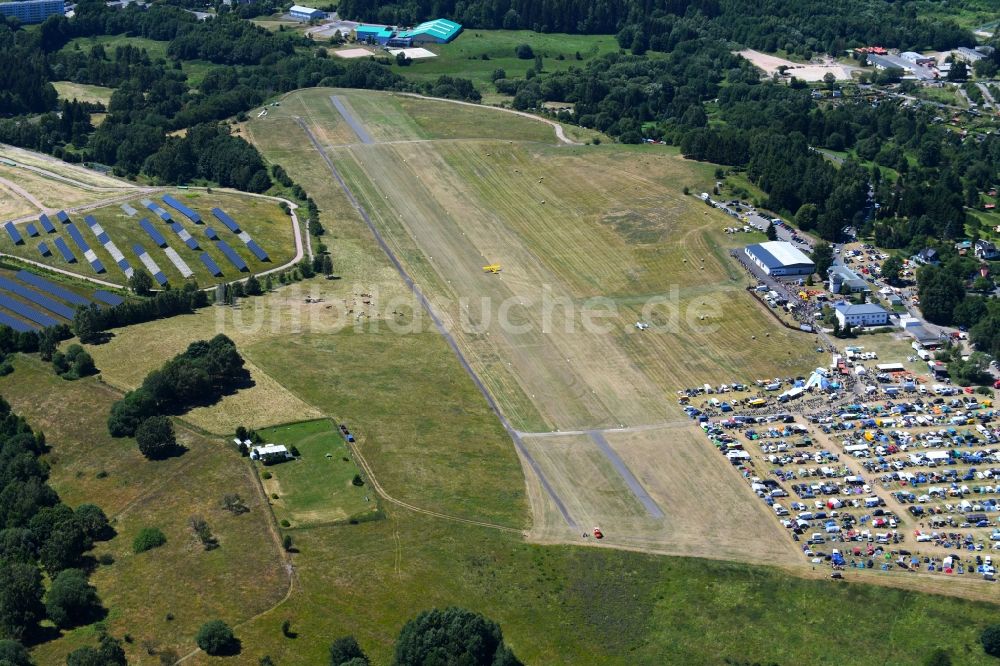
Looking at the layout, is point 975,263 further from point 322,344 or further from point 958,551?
point 322,344

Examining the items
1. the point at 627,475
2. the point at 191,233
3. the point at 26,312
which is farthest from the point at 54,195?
the point at 627,475

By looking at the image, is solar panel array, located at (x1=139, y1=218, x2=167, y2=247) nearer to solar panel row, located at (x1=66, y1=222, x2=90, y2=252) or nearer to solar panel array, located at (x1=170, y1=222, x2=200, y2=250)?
solar panel array, located at (x1=170, y1=222, x2=200, y2=250)

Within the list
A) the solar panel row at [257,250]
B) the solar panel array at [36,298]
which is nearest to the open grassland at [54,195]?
the solar panel array at [36,298]

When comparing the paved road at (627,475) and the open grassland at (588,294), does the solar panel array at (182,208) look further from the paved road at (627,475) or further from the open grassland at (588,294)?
the paved road at (627,475)

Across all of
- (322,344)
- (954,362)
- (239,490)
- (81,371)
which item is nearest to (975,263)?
Result: (954,362)

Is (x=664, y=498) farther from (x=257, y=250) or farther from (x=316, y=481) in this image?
(x=257, y=250)

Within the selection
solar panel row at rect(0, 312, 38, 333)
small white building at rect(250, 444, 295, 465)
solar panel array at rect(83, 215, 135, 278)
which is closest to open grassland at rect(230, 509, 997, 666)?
small white building at rect(250, 444, 295, 465)
